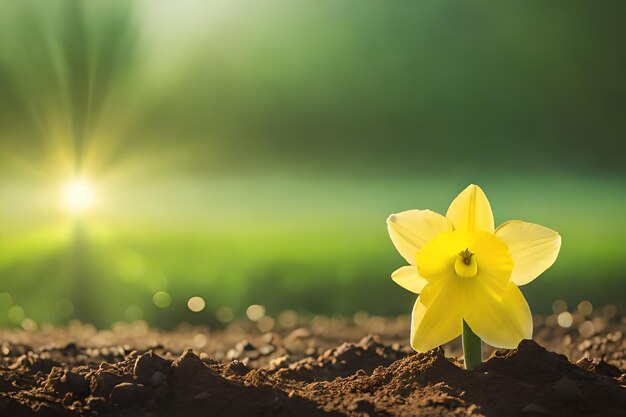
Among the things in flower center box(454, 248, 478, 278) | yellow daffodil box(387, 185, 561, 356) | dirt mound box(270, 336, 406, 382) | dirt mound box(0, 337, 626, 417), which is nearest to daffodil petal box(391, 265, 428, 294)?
yellow daffodil box(387, 185, 561, 356)

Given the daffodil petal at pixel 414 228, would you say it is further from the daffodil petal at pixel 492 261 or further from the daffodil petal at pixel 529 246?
the daffodil petal at pixel 529 246

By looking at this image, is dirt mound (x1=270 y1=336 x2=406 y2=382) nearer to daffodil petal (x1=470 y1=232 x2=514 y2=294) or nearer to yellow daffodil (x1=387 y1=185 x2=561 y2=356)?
yellow daffodil (x1=387 y1=185 x2=561 y2=356)

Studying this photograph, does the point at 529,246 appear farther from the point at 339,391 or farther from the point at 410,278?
the point at 339,391

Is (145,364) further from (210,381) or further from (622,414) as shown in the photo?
(622,414)

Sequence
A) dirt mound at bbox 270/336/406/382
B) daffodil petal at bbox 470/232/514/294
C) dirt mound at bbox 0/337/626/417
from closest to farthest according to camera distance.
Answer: dirt mound at bbox 0/337/626/417, daffodil petal at bbox 470/232/514/294, dirt mound at bbox 270/336/406/382

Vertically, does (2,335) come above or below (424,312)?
above

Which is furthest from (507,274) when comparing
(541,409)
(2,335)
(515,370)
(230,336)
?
(2,335)

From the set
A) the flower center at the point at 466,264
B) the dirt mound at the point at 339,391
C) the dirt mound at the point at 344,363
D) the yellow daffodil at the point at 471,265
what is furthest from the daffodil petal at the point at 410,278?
the dirt mound at the point at 344,363
